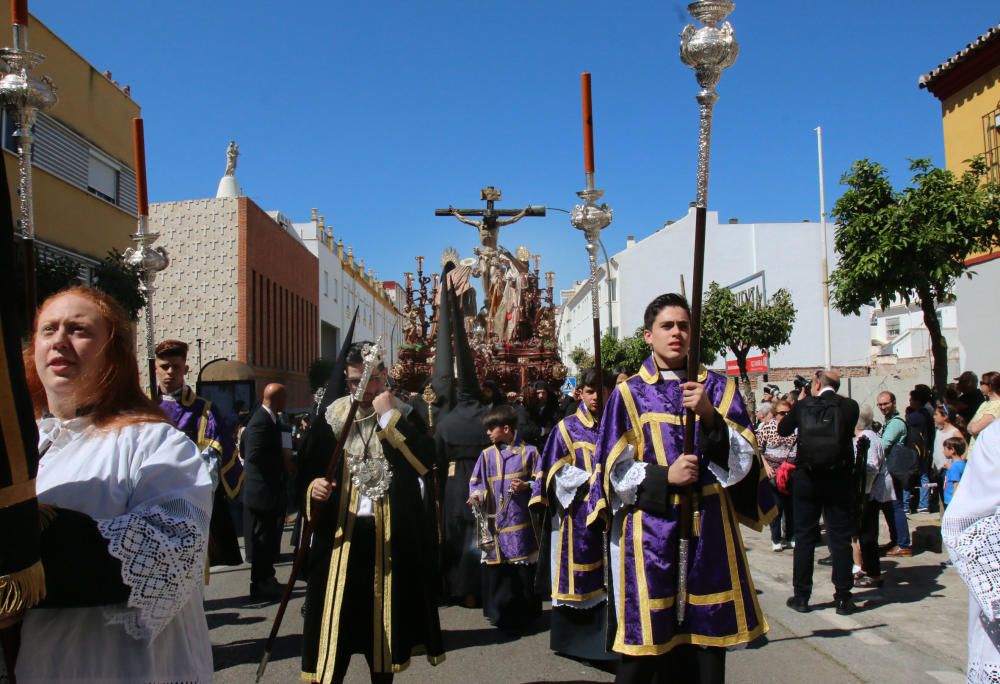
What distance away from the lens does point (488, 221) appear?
14.8 metres

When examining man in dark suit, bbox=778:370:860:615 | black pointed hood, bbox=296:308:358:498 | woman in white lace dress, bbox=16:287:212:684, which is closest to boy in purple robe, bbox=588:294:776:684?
black pointed hood, bbox=296:308:358:498

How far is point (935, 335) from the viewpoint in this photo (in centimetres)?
1176

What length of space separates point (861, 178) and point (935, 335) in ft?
7.66

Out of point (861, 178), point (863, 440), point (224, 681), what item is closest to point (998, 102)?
point (861, 178)

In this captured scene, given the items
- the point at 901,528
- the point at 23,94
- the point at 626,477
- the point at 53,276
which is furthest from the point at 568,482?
the point at 53,276

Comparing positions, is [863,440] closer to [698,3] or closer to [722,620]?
[722,620]

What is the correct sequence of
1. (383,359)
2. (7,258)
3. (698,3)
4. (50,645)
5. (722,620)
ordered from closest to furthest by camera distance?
(7,258), (50,645), (698,3), (722,620), (383,359)

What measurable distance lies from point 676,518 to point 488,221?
38.2 ft

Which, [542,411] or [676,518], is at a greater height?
[542,411]

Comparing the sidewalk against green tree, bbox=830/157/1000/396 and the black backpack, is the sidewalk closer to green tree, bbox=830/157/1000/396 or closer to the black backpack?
the black backpack

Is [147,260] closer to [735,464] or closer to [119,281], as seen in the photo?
[735,464]

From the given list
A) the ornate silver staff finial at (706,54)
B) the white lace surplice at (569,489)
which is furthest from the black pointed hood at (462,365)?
the ornate silver staff finial at (706,54)

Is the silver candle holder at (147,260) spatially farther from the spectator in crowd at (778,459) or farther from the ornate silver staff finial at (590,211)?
the spectator in crowd at (778,459)

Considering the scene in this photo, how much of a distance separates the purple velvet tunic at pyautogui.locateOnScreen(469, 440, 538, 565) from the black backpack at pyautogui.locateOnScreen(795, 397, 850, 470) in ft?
7.09
